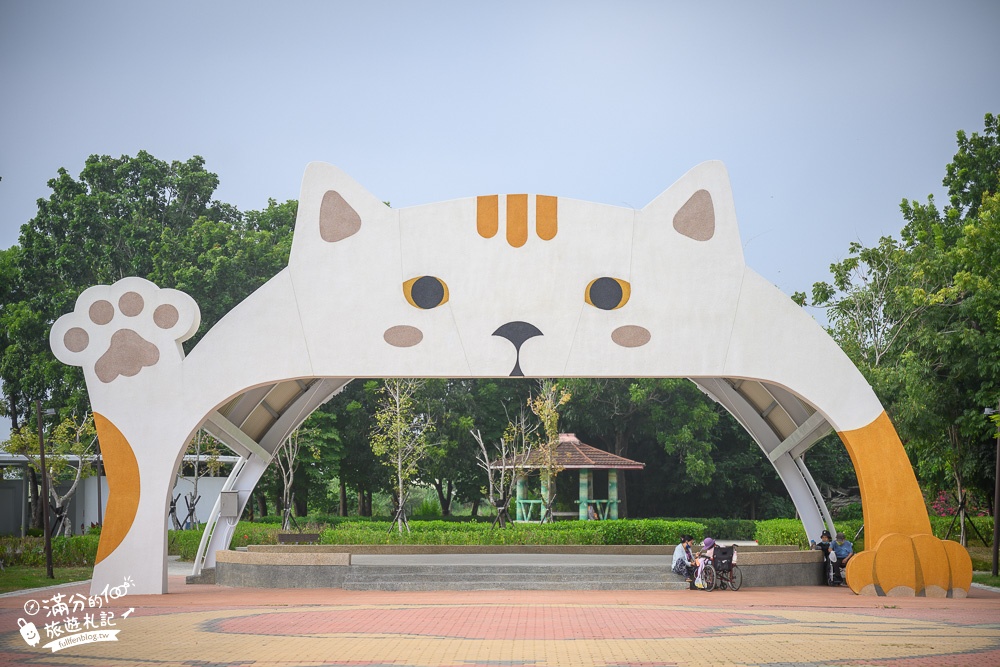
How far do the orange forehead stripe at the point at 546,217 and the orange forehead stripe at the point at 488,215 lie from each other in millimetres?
706

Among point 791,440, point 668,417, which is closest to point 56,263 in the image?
point 668,417

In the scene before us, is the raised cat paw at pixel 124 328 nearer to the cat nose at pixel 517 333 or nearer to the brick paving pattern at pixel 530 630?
the brick paving pattern at pixel 530 630

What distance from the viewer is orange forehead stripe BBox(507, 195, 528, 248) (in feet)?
56.7

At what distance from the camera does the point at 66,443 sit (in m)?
33.1

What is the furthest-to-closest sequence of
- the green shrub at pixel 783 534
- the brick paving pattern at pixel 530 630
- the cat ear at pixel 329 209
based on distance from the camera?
the green shrub at pixel 783 534
the cat ear at pixel 329 209
the brick paving pattern at pixel 530 630

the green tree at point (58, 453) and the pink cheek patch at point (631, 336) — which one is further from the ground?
the pink cheek patch at point (631, 336)

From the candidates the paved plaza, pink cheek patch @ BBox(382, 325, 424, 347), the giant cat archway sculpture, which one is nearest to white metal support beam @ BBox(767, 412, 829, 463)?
the giant cat archway sculpture

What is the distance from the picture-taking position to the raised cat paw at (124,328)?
683 inches

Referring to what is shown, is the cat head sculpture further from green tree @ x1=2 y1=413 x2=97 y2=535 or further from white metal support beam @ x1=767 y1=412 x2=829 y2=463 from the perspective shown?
green tree @ x1=2 y1=413 x2=97 y2=535

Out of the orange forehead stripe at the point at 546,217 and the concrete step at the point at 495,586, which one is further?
the concrete step at the point at 495,586

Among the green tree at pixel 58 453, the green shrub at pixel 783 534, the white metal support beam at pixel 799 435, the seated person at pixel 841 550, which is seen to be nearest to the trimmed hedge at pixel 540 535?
the green shrub at pixel 783 534

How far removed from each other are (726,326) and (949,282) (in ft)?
41.0

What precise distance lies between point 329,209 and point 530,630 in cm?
853

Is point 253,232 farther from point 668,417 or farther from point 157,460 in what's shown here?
point 157,460
